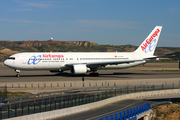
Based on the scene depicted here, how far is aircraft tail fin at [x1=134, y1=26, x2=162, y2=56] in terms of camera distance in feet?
198

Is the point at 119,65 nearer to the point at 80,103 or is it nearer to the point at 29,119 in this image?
the point at 80,103

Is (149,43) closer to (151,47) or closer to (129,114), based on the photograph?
(151,47)

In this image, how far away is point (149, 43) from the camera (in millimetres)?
60594

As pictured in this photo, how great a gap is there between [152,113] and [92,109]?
26.8 ft

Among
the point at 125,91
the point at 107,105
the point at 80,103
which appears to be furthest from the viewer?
the point at 125,91

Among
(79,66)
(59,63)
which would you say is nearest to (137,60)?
(79,66)

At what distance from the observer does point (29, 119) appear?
1922 cm

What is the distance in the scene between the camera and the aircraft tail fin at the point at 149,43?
198 feet

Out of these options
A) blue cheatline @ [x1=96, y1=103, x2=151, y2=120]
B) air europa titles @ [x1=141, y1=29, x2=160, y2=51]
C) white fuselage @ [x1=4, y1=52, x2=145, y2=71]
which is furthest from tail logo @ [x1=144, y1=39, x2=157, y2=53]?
blue cheatline @ [x1=96, y1=103, x2=151, y2=120]

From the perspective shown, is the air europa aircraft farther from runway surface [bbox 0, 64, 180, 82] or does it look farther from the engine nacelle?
runway surface [bbox 0, 64, 180, 82]

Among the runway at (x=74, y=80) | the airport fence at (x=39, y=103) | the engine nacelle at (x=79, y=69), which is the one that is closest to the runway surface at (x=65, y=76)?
the runway at (x=74, y=80)

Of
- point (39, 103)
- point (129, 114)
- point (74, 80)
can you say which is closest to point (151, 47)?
point (74, 80)

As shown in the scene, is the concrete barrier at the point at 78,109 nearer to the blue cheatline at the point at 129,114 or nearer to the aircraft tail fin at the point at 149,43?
the blue cheatline at the point at 129,114

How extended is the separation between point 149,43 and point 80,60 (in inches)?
679
